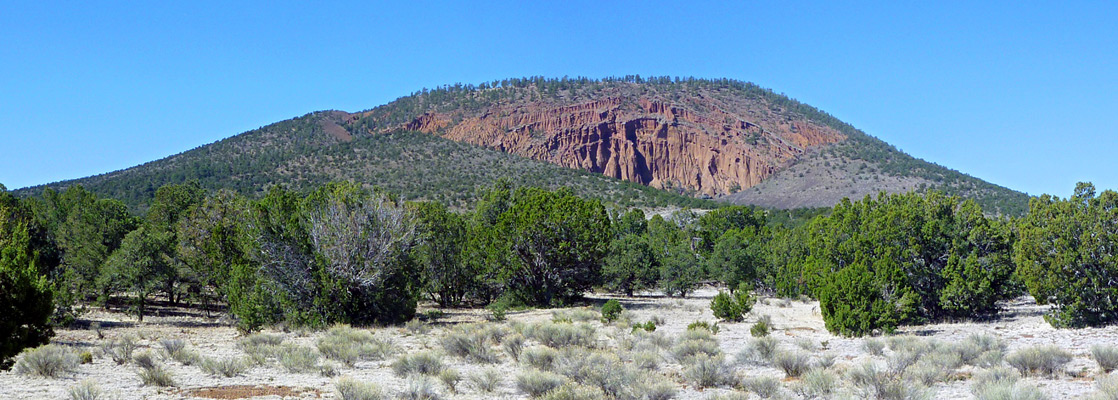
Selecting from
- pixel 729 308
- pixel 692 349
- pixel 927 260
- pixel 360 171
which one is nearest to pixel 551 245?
pixel 729 308

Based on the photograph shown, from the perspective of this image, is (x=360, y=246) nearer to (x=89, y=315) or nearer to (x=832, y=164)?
(x=89, y=315)

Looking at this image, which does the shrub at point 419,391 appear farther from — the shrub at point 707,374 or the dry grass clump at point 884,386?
the dry grass clump at point 884,386

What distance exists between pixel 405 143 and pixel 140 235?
254 feet

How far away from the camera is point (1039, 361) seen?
12.8 metres

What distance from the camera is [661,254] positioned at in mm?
51062

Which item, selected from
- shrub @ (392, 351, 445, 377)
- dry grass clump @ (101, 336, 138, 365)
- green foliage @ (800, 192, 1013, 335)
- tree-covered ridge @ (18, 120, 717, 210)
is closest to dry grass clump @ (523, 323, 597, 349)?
shrub @ (392, 351, 445, 377)

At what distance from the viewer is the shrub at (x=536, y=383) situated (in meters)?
11.8

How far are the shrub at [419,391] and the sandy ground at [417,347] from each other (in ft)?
0.84

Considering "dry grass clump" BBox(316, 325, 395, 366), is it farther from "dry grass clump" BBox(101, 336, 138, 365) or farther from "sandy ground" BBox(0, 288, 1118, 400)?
"dry grass clump" BBox(101, 336, 138, 365)

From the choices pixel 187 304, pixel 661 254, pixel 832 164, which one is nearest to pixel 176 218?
pixel 187 304

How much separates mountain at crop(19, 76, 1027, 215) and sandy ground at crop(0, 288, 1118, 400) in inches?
2051

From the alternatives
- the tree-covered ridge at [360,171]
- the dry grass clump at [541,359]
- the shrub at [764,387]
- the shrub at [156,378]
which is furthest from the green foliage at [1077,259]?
the tree-covered ridge at [360,171]

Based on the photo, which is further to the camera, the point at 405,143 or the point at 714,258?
the point at 405,143

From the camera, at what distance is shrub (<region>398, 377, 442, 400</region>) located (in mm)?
11430
